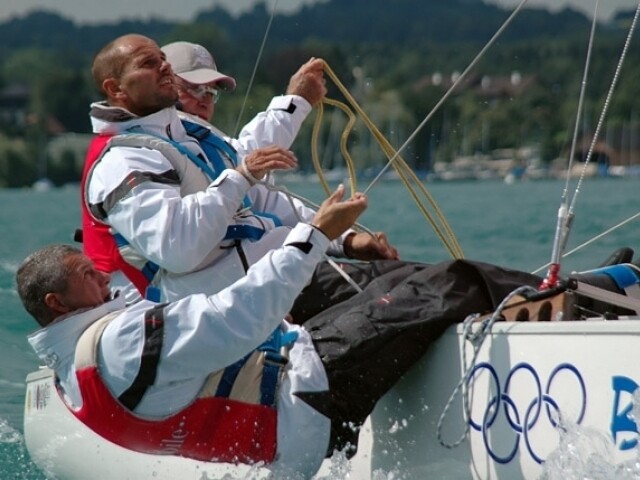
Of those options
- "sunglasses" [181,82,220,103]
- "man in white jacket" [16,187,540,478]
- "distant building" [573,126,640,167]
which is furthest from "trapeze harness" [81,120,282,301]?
"distant building" [573,126,640,167]

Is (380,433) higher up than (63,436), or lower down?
higher up

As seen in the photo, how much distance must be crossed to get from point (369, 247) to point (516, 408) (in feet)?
3.01

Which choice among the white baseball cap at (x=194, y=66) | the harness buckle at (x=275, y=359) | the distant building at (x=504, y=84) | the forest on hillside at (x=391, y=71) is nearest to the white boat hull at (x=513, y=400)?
the harness buckle at (x=275, y=359)

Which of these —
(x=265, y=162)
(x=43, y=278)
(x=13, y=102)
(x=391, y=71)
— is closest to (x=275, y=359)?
(x=265, y=162)

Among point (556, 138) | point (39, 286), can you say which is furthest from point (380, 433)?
point (556, 138)

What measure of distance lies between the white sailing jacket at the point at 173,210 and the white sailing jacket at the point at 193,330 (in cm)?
21

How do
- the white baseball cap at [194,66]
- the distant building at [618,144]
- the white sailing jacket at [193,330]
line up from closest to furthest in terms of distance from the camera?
the white sailing jacket at [193,330], the white baseball cap at [194,66], the distant building at [618,144]

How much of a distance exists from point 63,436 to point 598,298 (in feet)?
5.14

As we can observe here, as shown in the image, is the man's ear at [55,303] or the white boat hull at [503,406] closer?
the white boat hull at [503,406]

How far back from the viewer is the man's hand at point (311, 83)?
3689mm

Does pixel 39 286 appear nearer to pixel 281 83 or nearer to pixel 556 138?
pixel 281 83

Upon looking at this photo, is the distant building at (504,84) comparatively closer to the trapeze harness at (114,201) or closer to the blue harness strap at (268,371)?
the trapeze harness at (114,201)

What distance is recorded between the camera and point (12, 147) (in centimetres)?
4912

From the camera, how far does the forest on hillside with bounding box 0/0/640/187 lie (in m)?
5.91
